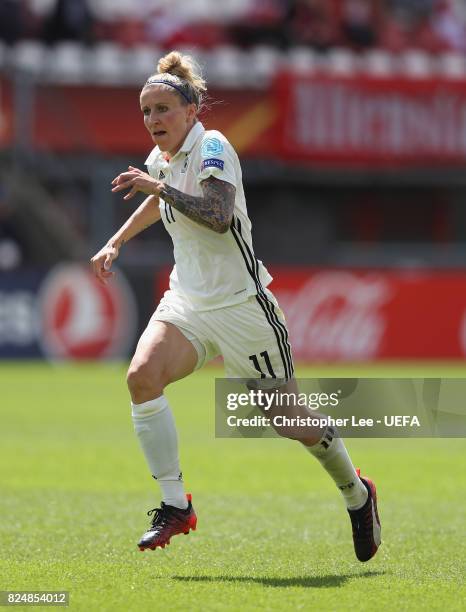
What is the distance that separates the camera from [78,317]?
20266mm

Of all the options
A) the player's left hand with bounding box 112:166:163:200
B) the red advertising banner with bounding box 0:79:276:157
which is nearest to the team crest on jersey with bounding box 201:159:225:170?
the player's left hand with bounding box 112:166:163:200

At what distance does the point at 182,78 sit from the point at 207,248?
821mm

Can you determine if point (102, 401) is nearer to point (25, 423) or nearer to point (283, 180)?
point (25, 423)

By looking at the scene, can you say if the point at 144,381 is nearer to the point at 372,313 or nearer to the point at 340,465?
the point at 340,465

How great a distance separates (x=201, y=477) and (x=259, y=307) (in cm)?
379

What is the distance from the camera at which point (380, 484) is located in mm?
9523

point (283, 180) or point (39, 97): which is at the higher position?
point (39, 97)

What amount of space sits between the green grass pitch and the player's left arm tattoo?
1594 millimetres

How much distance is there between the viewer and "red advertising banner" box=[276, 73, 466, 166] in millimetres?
24344

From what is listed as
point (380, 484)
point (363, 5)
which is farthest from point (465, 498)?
point (363, 5)

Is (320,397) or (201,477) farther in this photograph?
(201,477)

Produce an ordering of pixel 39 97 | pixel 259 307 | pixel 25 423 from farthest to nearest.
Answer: pixel 39 97 → pixel 25 423 → pixel 259 307

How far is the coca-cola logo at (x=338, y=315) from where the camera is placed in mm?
21422

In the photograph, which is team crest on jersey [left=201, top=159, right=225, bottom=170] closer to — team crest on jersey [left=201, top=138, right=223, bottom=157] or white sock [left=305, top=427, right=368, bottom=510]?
team crest on jersey [left=201, top=138, right=223, bottom=157]
